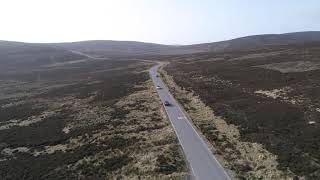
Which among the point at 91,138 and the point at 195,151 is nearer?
the point at 195,151

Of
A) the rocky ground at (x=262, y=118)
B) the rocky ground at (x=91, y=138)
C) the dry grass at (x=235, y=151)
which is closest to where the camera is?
the dry grass at (x=235, y=151)

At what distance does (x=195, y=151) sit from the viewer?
3497 centimetres

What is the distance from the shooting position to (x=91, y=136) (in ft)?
153

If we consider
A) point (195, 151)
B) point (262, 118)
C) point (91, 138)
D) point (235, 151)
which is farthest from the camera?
point (262, 118)

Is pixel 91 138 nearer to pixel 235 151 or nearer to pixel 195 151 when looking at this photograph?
pixel 195 151

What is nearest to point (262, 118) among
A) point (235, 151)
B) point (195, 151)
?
point (235, 151)

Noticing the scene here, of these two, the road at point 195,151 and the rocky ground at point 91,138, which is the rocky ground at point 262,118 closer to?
the road at point 195,151

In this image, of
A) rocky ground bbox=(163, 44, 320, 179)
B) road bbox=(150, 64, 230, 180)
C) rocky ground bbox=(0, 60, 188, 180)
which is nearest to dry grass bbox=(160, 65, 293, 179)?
rocky ground bbox=(163, 44, 320, 179)

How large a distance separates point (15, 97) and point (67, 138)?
4750 cm

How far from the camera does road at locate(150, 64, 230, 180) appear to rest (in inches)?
1144

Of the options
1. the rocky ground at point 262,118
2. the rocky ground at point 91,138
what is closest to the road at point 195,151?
the rocky ground at point 91,138

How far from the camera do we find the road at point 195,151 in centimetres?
2905

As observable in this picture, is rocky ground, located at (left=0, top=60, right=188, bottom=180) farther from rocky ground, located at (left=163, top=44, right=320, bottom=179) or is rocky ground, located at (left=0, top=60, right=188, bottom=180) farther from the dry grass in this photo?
rocky ground, located at (left=163, top=44, right=320, bottom=179)

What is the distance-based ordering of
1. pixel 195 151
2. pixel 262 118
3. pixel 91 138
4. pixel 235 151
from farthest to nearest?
pixel 262 118
pixel 91 138
pixel 235 151
pixel 195 151
